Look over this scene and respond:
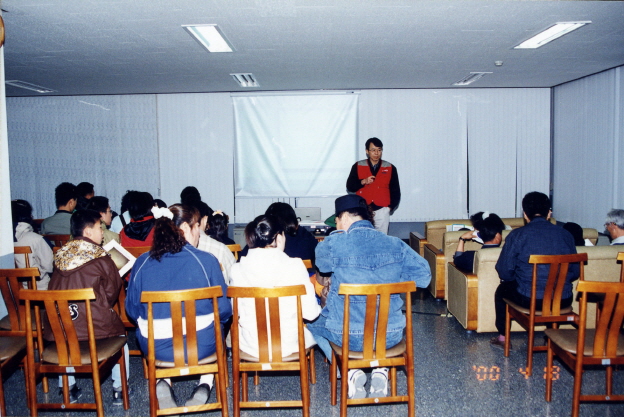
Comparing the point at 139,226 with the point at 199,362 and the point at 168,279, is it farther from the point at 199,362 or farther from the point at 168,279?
the point at 199,362

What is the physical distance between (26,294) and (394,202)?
4571mm

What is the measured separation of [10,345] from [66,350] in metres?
0.53

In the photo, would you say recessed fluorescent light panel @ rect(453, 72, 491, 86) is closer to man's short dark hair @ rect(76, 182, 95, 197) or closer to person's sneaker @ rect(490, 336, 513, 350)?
person's sneaker @ rect(490, 336, 513, 350)

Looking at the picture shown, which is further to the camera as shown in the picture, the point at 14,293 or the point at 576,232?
the point at 576,232

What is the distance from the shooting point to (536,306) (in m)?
3.08

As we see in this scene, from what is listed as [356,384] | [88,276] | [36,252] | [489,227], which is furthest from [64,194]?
[489,227]

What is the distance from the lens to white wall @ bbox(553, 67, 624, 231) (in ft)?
18.8

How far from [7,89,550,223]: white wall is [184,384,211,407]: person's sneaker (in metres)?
5.09

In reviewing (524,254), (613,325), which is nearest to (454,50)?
(524,254)

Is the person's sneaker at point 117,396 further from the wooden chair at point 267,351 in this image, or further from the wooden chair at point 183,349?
the wooden chair at point 267,351

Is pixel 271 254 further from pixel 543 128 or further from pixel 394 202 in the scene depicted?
pixel 543 128

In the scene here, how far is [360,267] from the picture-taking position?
2.45 metres

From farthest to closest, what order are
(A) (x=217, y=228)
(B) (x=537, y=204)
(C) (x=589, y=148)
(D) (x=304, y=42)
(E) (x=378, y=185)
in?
(C) (x=589, y=148), (E) (x=378, y=185), (D) (x=304, y=42), (A) (x=217, y=228), (B) (x=537, y=204)

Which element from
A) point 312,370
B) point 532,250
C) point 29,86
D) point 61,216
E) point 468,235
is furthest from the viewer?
point 29,86
